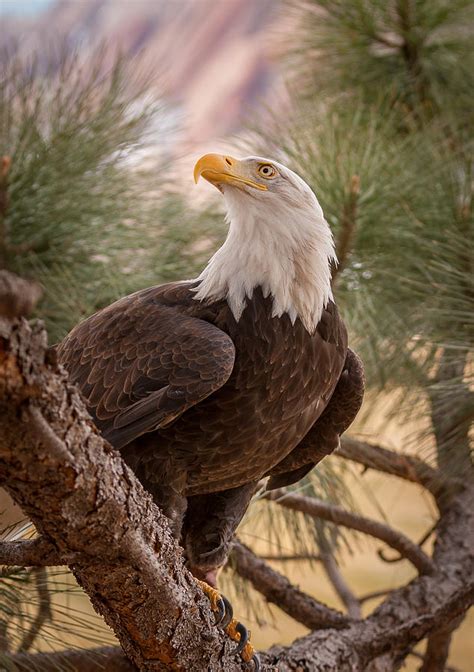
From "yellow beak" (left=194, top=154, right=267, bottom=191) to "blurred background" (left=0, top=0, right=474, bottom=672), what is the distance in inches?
18.2

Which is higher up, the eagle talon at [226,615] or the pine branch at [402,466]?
the eagle talon at [226,615]

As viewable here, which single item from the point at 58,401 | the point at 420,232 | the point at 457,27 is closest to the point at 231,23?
the point at 457,27

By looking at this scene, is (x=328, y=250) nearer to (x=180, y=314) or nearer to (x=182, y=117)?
(x=180, y=314)

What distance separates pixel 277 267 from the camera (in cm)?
166

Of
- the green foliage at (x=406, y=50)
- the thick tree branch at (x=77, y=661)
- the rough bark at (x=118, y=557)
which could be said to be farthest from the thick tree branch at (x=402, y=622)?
the green foliage at (x=406, y=50)

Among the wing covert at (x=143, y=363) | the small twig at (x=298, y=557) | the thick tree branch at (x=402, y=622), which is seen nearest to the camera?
the wing covert at (x=143, y=363)

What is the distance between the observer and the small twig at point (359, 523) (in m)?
2.17

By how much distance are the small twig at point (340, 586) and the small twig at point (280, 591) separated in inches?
15.5

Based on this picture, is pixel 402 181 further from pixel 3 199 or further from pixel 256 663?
pixel 256 663

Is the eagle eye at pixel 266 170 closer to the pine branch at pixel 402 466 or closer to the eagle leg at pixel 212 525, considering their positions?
the eagle leg at pixel 212 525

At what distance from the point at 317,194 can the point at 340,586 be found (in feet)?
4.02

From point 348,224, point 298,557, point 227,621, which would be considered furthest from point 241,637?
point 348,224

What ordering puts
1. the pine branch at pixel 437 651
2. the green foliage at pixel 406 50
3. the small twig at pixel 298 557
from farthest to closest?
the green foliage at pixel 406 50
the small twig at pixel 298 557
the pine branch at pixel 437 651

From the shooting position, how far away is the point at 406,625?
2.02 metres
